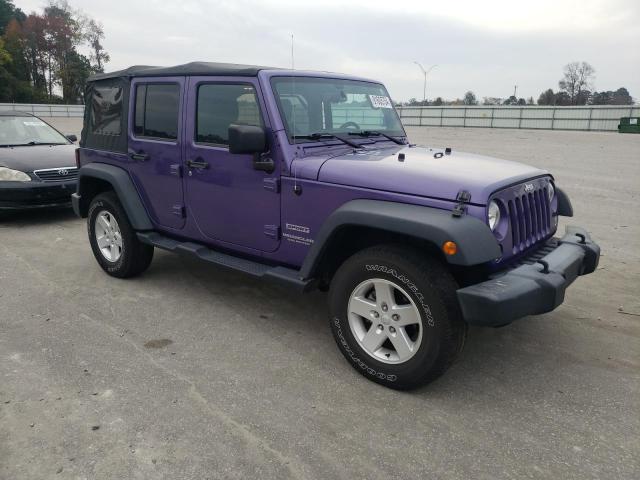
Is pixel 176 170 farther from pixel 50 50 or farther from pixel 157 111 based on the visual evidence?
pixel 50 50

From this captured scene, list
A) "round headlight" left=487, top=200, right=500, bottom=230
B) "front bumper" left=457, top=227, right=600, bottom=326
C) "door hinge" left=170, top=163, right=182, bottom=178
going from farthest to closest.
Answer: "door hinge" left=170, top=163, right=182, bottom=178 → "round headlight" left=487, top=200, right=500, bottom=230 → "front bumper" left=457, top=227, right=600, bottom=326

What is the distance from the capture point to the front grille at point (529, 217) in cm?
312

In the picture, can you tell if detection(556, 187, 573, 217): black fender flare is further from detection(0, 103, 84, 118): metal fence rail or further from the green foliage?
the green foliage

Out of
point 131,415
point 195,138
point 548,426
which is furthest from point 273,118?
point 548,426

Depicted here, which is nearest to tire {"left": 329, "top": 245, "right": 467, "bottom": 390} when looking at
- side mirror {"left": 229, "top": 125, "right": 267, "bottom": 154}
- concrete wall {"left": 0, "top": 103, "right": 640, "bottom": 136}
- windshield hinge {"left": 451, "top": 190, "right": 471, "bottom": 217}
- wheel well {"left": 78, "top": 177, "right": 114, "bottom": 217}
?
windshield hinge {"left": 451, "top": 190, "right": 471, "bottom": 217}

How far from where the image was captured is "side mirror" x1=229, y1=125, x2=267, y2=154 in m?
3.35

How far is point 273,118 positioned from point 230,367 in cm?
172

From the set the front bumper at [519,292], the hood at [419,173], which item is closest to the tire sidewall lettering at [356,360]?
the front bumper at [519,292]

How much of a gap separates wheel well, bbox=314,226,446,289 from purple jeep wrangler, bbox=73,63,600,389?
1 centimetres

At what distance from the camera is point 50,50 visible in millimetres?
69125

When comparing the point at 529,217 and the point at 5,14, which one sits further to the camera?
the point at 5,14

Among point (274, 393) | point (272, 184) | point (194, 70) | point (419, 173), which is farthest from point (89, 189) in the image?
point (419, 173)

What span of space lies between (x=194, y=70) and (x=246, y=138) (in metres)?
1.16

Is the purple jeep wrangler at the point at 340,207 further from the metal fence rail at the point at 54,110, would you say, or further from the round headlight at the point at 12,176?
the metal fence rail at the point at 54,110
